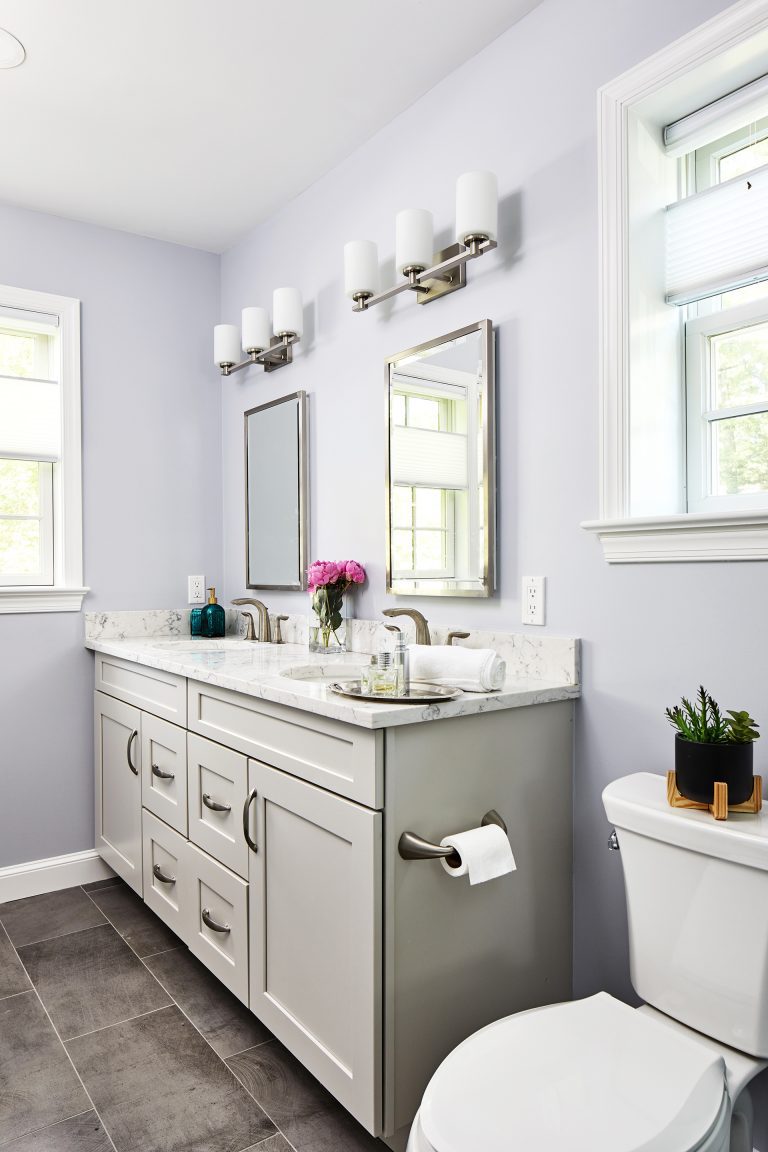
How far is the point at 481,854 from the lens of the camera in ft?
4.55

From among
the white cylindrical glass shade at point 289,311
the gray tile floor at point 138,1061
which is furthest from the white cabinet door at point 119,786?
the white cylindrical glass shade at point 289,311

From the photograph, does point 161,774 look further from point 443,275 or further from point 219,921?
point 443,275

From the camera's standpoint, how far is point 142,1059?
1.76 m

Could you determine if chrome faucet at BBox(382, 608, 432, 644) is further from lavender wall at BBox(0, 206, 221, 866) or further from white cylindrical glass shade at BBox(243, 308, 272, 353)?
lavender wall at BBox(0, 206, 221, 866)

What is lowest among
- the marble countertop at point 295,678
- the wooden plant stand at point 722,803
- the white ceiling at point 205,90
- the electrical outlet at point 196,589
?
the wooden plant stand at point 722,803

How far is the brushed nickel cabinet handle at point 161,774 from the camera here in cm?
221

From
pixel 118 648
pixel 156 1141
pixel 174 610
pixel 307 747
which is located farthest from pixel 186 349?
pixel 156 1141

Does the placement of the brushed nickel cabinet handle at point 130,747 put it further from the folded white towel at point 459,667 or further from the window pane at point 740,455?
the window pane at point 740,455

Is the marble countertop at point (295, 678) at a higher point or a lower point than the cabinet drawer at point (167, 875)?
higher

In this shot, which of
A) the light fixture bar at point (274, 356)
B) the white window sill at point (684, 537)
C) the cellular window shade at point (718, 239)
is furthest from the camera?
the light fixture bar at point (274, 356)

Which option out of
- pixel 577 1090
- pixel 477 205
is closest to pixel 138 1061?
pixel 577 1090

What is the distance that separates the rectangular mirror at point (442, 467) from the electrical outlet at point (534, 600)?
11 centimetres

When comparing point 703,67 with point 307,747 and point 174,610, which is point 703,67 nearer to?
point 307,747

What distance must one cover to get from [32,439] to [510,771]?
84.2 inches
